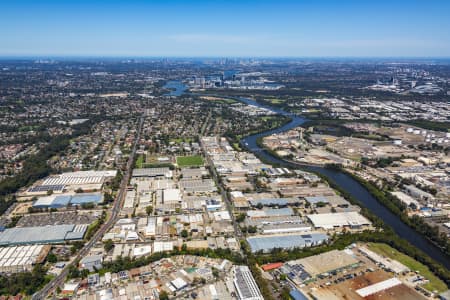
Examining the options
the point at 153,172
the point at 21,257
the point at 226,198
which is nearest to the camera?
the point at 21,257

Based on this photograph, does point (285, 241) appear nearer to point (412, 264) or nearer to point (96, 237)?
point (412, 264)

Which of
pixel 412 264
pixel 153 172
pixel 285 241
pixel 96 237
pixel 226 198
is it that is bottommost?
pixel 412 264

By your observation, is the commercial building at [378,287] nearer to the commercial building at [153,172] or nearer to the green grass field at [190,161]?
the commercial building at [153,172]

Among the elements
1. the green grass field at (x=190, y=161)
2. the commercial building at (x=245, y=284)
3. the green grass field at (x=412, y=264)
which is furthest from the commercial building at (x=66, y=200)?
the green grass field at (x=412, y=264)

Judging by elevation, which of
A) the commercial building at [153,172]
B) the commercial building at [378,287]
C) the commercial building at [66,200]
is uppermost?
the commercial building at [153,172]

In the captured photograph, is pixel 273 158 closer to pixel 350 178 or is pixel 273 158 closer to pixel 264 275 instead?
pixel 350 178

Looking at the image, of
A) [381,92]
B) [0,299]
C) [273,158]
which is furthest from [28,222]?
[381,92]

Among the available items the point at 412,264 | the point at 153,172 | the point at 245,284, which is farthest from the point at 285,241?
the point at 153,172
